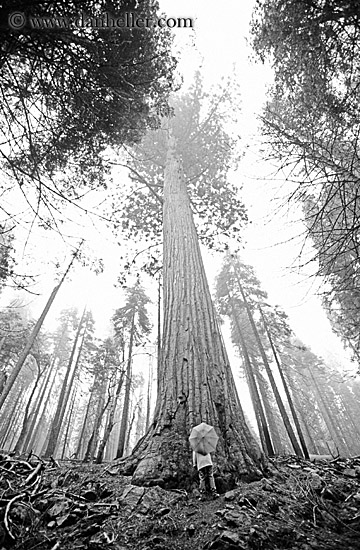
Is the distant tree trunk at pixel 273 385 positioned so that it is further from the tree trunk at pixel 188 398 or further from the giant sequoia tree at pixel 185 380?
the tree trunk at pixel 188 398

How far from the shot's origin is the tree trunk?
2.00 meters

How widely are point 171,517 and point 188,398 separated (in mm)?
1008

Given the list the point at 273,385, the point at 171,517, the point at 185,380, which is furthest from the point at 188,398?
the point at 273,385

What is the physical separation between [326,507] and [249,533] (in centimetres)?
64

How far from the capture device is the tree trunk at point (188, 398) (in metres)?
2.00

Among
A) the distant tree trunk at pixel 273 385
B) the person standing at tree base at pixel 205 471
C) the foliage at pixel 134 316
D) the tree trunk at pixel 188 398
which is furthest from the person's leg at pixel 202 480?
the foliage at pixel 134 316

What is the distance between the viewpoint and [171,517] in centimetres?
146

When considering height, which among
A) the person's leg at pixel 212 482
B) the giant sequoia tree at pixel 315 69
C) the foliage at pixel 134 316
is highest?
the foliage at pixel 134 316

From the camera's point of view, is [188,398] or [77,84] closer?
[188,398]

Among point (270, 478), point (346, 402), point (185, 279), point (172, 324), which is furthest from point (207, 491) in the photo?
point (346, 402)

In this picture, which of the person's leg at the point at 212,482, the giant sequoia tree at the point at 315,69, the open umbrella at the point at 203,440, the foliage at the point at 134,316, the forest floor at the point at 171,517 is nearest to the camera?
the forest floor at the point at 171,517

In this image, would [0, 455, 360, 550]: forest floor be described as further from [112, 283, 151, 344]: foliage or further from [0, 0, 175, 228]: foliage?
[112, 283, 151, 344]: foliage

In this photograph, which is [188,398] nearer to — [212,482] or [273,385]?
[212,482]

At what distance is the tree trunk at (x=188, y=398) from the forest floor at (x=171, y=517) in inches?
7.6
